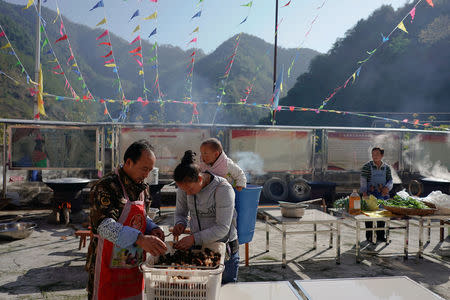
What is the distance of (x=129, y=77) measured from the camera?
324ft

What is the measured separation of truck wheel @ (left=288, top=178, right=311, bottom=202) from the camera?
11.4 metres

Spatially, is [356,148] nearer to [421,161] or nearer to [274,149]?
[421,161]

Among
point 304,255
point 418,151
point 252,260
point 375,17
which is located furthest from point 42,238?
point 375,17

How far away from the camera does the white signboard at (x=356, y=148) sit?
1198 centimetres

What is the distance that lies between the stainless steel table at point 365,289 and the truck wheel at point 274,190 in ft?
29.6

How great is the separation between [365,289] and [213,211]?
3.93 feet

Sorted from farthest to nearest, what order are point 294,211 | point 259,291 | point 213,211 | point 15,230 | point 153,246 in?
point 15,230 → point 294,211 → point 213,211 → point 259,291 → point 153,246

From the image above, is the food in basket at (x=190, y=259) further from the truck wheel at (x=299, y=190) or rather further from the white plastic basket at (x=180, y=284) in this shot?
the truck wheel at (x=299, y=190)

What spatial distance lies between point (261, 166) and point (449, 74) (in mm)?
43773

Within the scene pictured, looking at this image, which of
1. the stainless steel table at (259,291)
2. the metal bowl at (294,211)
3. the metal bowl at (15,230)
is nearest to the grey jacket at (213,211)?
the stainless steel table at (259,291)

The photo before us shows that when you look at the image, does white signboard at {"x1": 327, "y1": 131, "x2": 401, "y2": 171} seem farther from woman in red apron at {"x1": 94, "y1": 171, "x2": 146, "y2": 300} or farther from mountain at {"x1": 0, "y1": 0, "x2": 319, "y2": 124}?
mountain at {"x1": 0, "y1": 0, "x2": 319, "y2": 124}

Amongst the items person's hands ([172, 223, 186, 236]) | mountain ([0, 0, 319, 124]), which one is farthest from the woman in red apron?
mountain ([0, 0, 319, 124])

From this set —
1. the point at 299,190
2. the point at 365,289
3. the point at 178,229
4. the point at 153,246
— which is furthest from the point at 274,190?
the point at 153,246

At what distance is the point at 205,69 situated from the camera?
95938 millimetres
